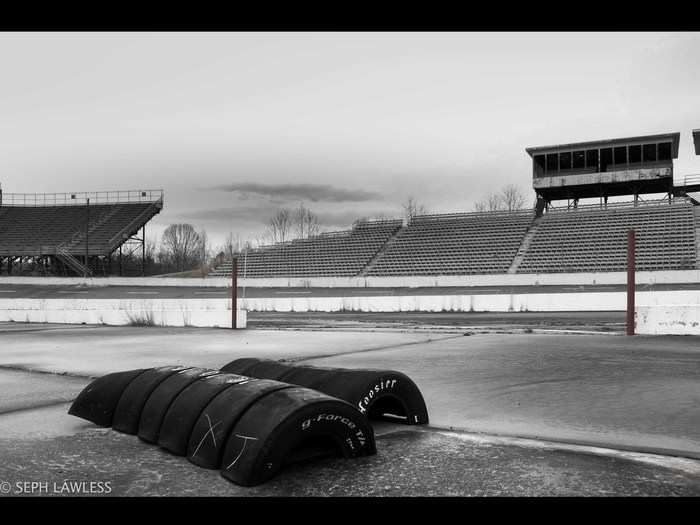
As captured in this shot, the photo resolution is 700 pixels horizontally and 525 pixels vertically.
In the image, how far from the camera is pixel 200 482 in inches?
140

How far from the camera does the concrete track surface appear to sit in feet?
11.4

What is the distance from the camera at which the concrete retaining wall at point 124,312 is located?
18.4m

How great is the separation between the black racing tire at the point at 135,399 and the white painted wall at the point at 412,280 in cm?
3213

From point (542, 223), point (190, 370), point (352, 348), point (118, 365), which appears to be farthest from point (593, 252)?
point (190, 370)

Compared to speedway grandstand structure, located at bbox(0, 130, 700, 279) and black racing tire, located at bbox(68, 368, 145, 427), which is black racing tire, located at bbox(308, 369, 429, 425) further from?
speedway grandstand structure, located at bbox(0, 130, 700, 279)

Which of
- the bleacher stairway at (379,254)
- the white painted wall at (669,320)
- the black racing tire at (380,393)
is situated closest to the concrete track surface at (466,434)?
the black racing tire at (380,393)

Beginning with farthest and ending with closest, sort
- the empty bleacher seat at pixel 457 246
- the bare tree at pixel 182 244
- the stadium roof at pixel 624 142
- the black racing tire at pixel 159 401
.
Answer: the bare tree at pixel 182 244 < the stadium roof at pixel 624 142 < the empty bleacher seat at pixel 457 246 < the black racing tire at pixel 159 401

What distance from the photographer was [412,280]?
40906 millimetres

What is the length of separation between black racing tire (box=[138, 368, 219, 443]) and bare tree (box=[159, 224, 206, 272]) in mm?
115343

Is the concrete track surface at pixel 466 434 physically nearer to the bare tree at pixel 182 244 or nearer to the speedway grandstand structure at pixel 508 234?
the speedway grandstand structure at pixel 508 234

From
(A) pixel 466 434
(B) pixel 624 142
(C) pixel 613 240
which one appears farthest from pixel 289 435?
(B) pixel 624 142

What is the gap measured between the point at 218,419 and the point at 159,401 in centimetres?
92

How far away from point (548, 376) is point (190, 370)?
458cm

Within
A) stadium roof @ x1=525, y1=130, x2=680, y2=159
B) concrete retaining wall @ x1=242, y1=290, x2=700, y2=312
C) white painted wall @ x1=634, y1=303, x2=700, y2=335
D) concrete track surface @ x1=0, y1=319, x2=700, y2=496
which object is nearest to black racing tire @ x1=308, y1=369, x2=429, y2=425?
concrete track surface @ x1=0, y1=319, x2=700, y2=496
